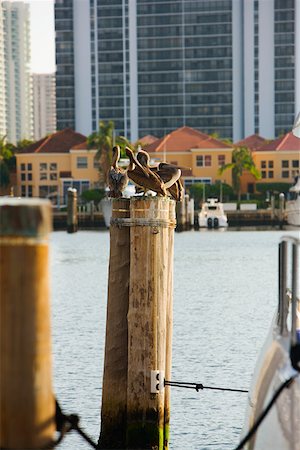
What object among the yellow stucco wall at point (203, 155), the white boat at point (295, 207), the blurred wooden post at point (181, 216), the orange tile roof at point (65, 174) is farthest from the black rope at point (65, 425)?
the orange tile roof at point (65, 174)

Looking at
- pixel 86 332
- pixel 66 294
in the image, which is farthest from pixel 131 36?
pixel 86 332

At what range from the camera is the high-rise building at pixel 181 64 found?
181m

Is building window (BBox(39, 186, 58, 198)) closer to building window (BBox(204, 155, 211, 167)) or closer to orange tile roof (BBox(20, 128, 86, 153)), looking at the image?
orange tile roof (BBox(20, 128, 86, 153))

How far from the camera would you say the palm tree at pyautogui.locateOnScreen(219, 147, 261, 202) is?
127000 mm

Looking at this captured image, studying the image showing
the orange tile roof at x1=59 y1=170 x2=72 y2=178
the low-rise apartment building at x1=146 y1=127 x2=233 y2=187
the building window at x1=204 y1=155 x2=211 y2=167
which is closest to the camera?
the low-rise apartment building at x1=146 y1=127 x2=233 y2=187

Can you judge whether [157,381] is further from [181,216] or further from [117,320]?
[181,216]

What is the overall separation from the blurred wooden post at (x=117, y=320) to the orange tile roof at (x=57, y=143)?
4929 inches

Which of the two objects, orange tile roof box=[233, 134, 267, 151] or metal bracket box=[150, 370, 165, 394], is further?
orange tile roof box=[233, 134, 267, 151]

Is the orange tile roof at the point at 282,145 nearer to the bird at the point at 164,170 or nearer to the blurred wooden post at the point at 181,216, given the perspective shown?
the blurred wooden post at the point at 181,216

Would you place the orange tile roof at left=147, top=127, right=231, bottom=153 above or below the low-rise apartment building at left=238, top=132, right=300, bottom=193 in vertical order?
above

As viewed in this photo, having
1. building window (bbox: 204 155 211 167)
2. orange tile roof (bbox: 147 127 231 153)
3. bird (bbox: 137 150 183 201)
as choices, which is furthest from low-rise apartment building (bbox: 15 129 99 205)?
bird (bbox: 137 150 183 201)

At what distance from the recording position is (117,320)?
37.8 ft

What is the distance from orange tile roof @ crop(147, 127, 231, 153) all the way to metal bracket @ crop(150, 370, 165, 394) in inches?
4609

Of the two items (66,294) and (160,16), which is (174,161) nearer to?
(160,16)
